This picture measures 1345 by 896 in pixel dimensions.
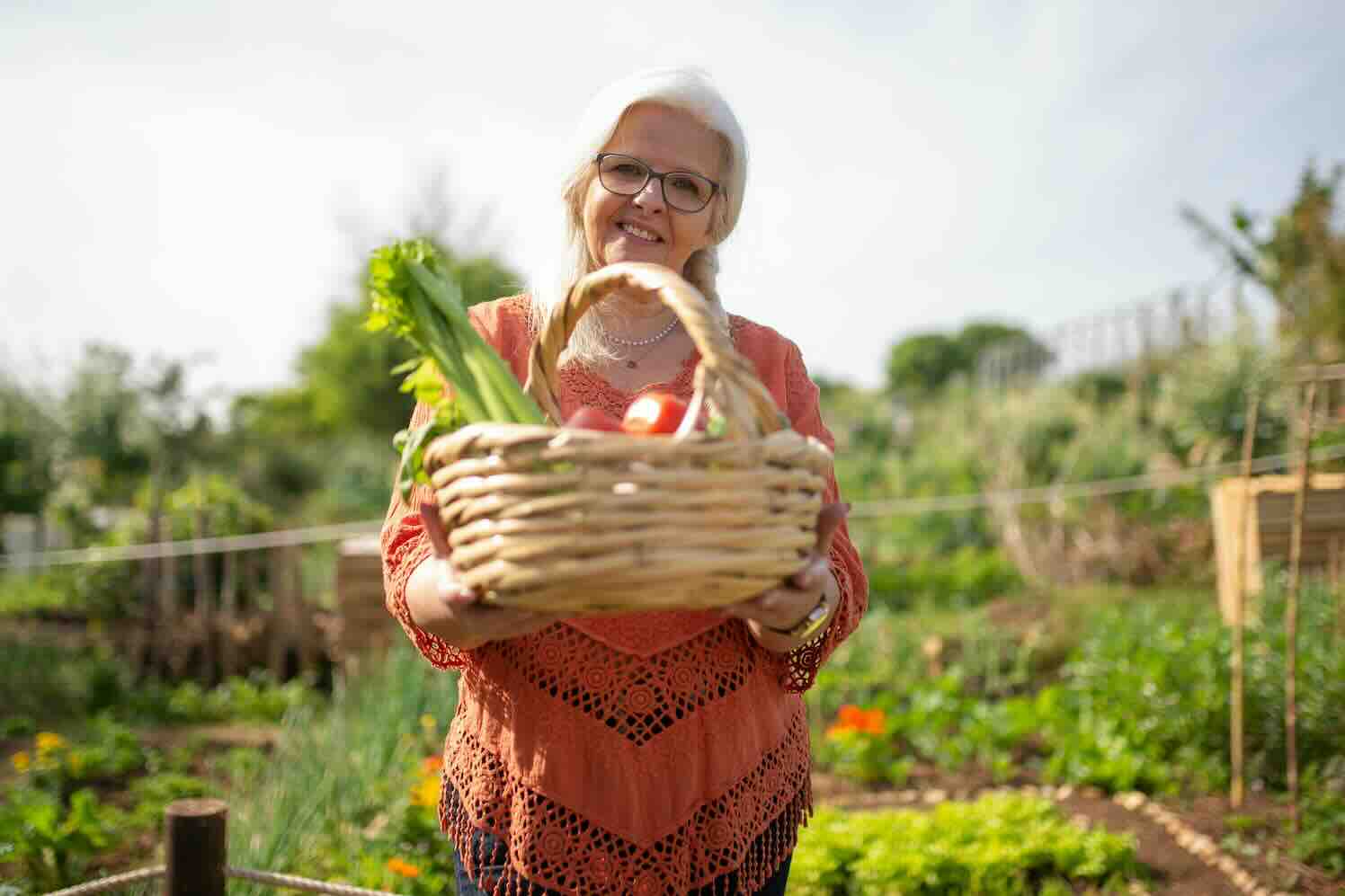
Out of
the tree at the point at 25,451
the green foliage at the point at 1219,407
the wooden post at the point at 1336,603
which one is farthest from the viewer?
the tree at the point at 25,451

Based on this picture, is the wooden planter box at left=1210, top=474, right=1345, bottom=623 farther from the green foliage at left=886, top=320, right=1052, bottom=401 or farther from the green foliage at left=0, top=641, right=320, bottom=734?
the green foliage at left=886, top=320, right=1052, bottom=401

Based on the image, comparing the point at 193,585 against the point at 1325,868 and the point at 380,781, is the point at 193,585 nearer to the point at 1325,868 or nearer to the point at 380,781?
the point at 380,781

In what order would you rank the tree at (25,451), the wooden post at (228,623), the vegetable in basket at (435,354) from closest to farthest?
1. the vegetable in basket at (435,354)
2. the wooden post at (228,623)
3. the tree at (25,451)

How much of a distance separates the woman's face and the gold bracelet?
0.57 metres

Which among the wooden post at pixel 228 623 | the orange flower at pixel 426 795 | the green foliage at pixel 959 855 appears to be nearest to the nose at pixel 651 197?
the orange flower at pixel 426 795

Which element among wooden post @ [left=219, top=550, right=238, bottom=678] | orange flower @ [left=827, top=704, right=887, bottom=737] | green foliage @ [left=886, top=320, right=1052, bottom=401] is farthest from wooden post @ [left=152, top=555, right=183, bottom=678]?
green foliage @ [left=886, top=320, right=1052, bottom=401]

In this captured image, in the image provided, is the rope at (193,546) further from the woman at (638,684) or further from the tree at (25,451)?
the woman at (638,684)

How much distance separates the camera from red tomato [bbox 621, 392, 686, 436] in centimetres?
119

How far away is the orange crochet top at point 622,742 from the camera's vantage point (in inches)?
55.2

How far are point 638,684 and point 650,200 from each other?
683mm

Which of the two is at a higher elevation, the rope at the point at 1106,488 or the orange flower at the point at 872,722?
the rope at the point at 1106,488

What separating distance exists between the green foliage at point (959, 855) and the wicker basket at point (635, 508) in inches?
85.1

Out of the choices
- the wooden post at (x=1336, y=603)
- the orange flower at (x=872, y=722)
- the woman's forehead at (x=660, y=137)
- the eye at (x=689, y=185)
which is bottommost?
the orange flower at (x=872, y=722)

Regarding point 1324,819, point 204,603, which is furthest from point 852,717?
point 204,603
